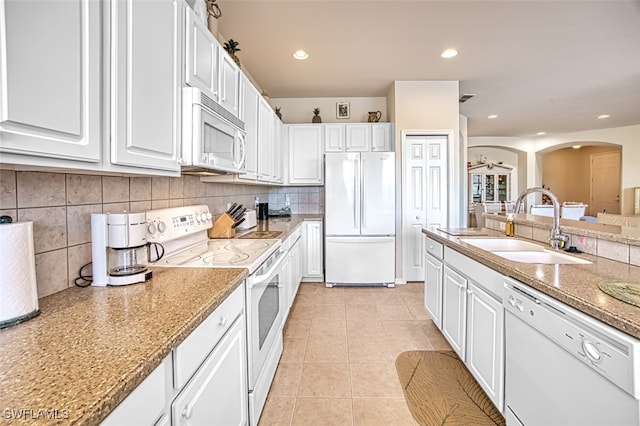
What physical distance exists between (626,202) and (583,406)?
8742 mm

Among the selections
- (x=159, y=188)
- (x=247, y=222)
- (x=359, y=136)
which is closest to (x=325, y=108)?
(x=359, y=136)

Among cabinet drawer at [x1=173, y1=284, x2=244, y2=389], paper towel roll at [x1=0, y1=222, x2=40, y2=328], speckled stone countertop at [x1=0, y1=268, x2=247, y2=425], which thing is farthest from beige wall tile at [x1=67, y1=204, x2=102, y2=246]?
cabinet drawer at [x1=173, y1=284, x2=244, y2=389]

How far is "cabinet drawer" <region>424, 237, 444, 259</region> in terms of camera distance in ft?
7.86

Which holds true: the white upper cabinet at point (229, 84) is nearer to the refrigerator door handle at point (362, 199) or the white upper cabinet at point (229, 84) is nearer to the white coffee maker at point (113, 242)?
the white coffee maker at point (113, 242)

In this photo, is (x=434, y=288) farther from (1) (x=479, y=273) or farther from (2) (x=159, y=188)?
(2) (x=159, y=188)

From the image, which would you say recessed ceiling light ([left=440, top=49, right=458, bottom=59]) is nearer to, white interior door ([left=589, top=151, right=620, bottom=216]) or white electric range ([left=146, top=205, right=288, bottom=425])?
white electric range ([left=146, top=205, right=288, bottom=425])

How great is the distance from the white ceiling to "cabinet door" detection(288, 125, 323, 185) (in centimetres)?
58

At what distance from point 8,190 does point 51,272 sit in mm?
318

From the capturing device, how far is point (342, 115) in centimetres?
469

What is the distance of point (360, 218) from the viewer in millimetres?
3924

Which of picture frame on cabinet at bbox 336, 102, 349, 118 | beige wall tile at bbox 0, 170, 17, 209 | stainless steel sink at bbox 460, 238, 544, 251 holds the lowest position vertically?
stainless steel sink at bbox 460, 238, 544, 251

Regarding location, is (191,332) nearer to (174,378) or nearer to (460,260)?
(174,378)

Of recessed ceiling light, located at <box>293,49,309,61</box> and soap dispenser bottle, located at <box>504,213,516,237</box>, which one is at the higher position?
recessed ceiling light, located at <box>293,49,309,61</box>

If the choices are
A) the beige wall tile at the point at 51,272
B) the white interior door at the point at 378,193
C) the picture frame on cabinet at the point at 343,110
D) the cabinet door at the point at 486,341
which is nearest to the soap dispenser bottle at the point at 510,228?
the cabinet door at the point at 486,341
